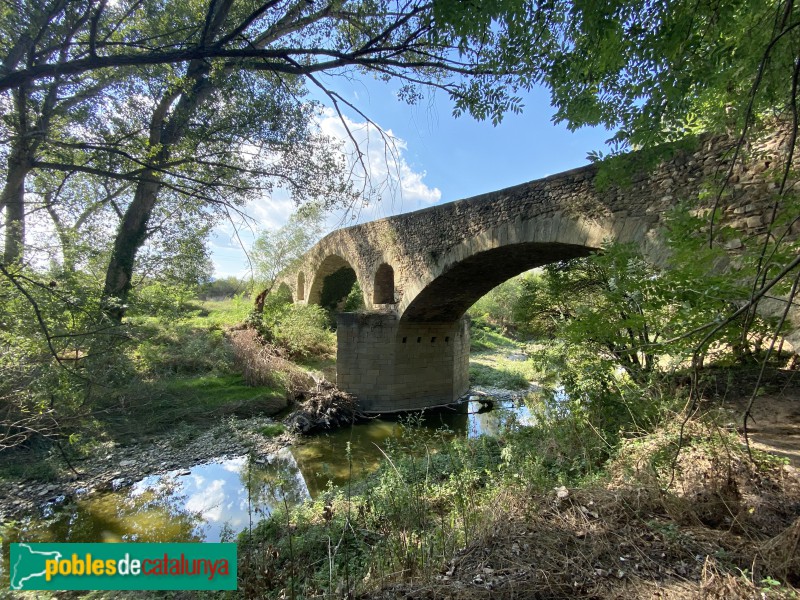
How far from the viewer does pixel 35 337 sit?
12.1ft

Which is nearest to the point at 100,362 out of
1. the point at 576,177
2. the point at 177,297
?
the point at 177,297

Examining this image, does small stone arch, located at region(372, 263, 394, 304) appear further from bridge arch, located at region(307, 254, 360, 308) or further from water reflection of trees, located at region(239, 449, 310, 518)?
water reflection of trees, located at region(239, 449, 310, 518)

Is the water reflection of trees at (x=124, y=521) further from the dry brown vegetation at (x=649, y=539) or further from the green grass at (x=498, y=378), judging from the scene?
→ the green grass at (x=498, y=378)

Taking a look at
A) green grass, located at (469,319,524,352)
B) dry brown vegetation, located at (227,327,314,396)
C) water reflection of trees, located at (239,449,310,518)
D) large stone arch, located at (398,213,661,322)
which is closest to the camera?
water reflection of trees, located at (239,449,310,518)

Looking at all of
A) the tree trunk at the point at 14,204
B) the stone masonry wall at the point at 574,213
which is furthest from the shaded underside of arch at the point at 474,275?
the tree trunk at the point at 14,204

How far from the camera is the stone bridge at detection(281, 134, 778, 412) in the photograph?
12.8ft

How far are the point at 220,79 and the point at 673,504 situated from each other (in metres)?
4.64

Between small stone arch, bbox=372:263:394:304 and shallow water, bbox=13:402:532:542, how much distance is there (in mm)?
4666

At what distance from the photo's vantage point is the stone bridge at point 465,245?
3.91 metres

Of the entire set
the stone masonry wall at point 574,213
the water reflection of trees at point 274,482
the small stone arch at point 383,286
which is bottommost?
the water reflection of trees at point 274,482

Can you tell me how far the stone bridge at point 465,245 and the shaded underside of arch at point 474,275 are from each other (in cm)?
3

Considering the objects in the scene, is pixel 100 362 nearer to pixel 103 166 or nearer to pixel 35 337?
pixel 35 337

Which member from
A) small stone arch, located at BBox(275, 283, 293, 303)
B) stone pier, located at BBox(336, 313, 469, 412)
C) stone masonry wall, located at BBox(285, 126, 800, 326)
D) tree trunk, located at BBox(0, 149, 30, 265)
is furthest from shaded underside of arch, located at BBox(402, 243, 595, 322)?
small stone arch, located at BBox(275, 283, 293, 303)

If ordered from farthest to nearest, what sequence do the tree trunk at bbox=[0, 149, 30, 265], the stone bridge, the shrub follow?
the shrub
the stone bridge
the tree trunk at bbox=[0, 149, 30, 265]
